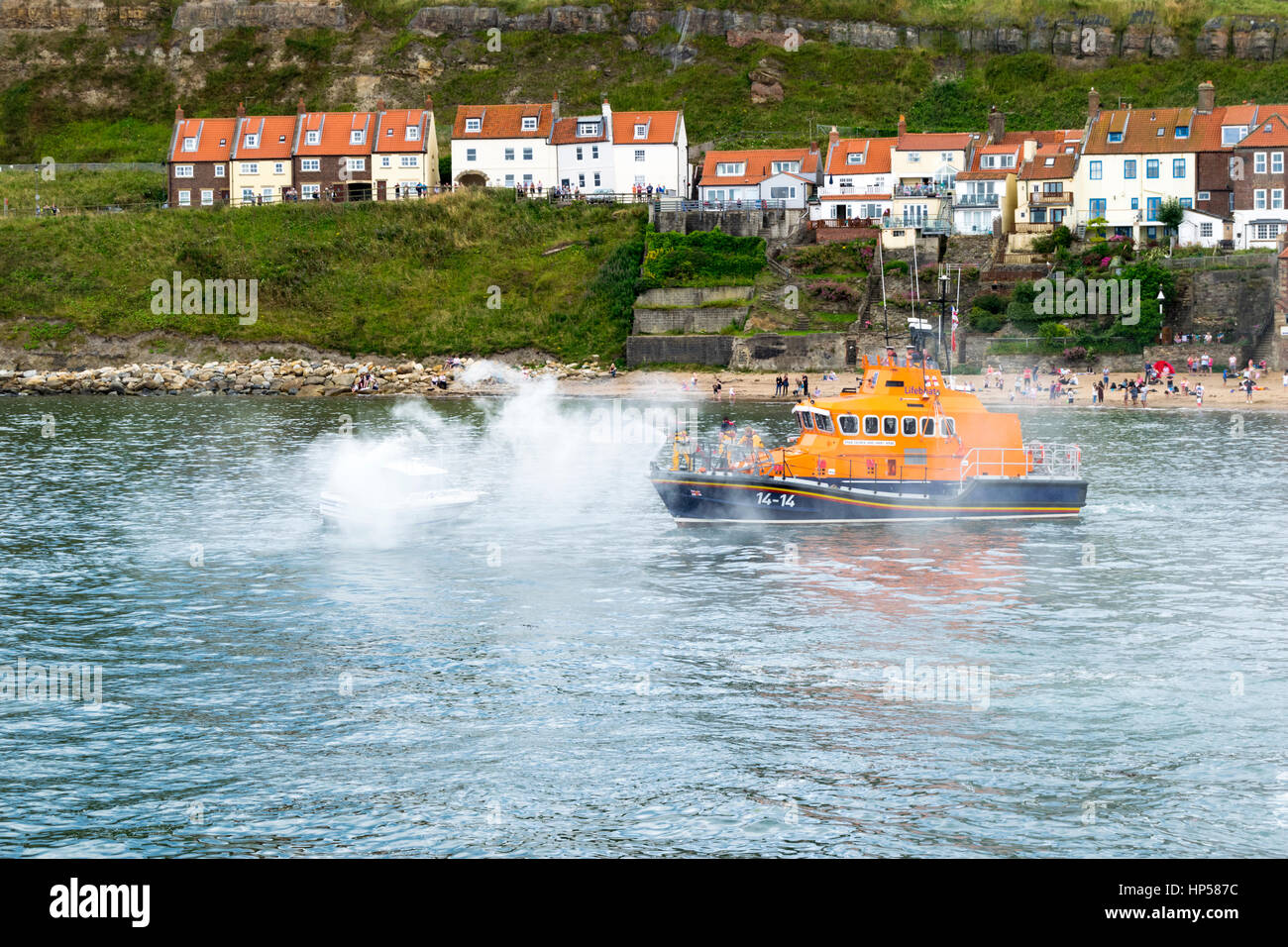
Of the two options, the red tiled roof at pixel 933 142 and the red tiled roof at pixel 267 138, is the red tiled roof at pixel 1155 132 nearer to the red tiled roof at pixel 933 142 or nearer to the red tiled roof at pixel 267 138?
the red tiled roof at pixel 933 142

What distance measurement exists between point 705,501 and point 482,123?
96117mm

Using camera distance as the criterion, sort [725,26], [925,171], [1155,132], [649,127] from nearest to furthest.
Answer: [1155,132]
[925,171]
[649,127]
[725,26]

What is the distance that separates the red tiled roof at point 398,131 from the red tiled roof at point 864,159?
40302 millimetres

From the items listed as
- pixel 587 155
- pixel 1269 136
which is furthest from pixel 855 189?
pixel 1269 136

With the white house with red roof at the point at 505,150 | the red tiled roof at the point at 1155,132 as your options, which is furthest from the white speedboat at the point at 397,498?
the white house with red roof at the point at 505,150

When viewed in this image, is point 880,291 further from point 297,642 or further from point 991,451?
point 297,642

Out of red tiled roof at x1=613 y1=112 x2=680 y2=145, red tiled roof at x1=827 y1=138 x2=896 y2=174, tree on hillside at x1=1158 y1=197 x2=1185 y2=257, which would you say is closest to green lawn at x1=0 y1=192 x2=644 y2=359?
red tiled roof at x1=613 y1=112 x2=680 y2=145

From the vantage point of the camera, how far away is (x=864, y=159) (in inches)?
5148

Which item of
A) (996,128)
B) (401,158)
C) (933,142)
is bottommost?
(401,158)

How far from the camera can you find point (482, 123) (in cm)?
14038

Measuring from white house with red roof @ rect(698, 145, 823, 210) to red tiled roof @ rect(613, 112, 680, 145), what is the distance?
464 centimetres

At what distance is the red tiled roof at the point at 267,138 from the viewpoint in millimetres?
139000

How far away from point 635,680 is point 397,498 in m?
24.0

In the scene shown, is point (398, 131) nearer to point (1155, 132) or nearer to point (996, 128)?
point (996, 128)
